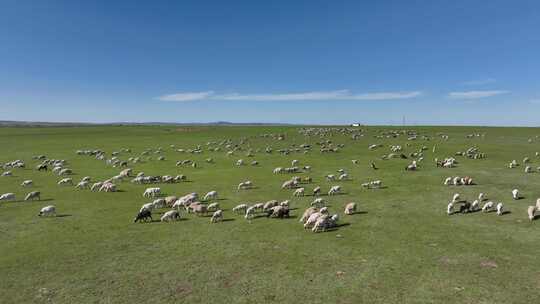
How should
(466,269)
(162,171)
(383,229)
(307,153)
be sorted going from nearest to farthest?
(466,269) < (383,229) < (162,171) < (307,153)

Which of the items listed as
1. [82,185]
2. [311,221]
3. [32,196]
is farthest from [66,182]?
[311,221]

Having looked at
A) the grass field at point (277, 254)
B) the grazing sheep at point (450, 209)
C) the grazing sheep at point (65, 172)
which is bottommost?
the grass field at point (277, 254)

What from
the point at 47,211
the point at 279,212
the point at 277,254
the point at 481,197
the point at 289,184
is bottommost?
the point at 277,254

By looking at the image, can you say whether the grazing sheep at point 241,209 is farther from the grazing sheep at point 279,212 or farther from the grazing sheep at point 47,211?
the grazing sheep at point 47,211

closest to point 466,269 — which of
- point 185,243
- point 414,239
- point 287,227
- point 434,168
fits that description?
point 414,239

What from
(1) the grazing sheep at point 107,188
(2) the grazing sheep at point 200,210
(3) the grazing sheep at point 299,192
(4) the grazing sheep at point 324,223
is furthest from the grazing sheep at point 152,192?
(4) the grazing sheep at point 324,223

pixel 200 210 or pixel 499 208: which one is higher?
pixel 499 208

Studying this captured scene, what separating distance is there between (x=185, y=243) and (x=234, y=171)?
78.7 ft

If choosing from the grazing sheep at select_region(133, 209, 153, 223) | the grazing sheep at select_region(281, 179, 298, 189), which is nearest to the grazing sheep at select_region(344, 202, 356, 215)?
the grazing sheep at select_region(281, 179, 298, 189)

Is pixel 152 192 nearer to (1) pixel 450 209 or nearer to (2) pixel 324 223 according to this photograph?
(2) pixel 324 223

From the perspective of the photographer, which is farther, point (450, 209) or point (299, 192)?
point (299, 192)

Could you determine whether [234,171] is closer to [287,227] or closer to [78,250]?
[287,227]

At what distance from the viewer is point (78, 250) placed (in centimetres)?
1589

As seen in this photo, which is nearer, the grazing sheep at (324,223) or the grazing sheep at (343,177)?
the grazing sheep at (324,223)
